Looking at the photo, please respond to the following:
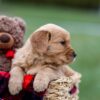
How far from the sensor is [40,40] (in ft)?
13.0

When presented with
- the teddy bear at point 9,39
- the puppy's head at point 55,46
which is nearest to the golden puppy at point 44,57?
the puppy's head at point 55,46

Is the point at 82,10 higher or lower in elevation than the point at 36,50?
lower

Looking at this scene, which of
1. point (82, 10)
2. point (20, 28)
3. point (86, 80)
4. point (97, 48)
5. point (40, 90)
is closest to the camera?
point (40, 90)

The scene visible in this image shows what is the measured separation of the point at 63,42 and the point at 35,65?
0.22 m

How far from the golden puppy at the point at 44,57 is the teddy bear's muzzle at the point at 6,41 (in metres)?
0.15

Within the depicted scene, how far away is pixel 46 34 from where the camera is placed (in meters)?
4.00

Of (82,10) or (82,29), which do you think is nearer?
(82,29)

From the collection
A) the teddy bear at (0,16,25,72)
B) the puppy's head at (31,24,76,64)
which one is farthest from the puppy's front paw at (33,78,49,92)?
the teddy bear at (0,16,25,72)

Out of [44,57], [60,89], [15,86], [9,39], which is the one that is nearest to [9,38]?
[9,39]

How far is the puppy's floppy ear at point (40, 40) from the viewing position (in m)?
3.95

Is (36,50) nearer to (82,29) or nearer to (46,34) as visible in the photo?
(46,34)

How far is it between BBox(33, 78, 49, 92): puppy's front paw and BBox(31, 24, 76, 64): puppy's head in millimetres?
164

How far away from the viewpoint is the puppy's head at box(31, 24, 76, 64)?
4008 mm

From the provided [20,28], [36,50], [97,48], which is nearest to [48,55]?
[36,50]
